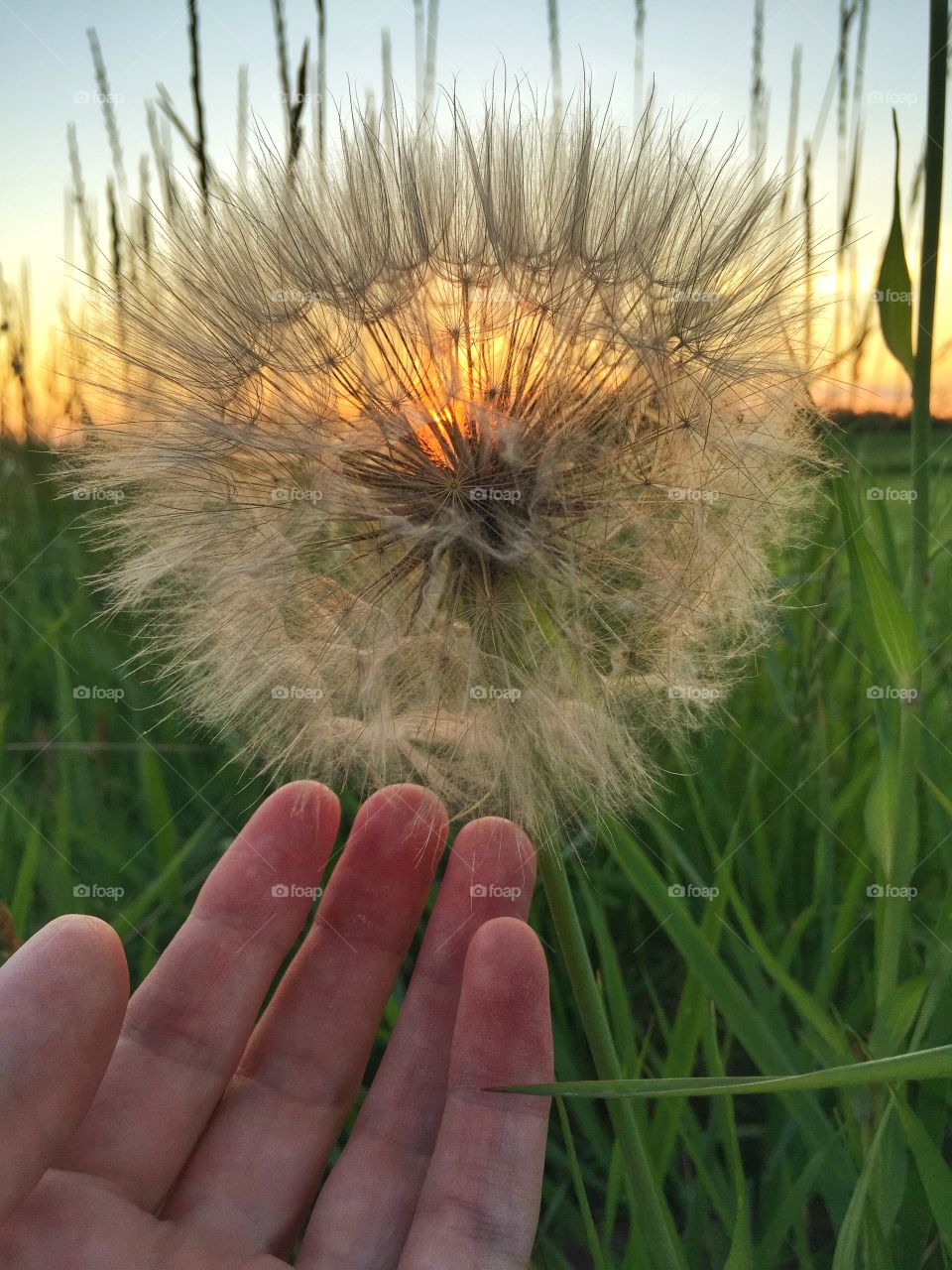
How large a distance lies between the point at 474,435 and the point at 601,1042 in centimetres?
54

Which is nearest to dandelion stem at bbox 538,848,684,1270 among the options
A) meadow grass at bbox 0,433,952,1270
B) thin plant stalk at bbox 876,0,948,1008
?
meadow grass at bbox 0,433,952,1270

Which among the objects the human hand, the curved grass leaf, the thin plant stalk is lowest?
the human hand

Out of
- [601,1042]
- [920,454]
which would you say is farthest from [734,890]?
[920,454]

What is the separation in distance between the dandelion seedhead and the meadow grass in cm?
13

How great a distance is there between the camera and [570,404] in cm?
74

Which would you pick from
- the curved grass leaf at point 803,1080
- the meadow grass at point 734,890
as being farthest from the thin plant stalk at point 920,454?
the curved grass leaf at point 803,1080

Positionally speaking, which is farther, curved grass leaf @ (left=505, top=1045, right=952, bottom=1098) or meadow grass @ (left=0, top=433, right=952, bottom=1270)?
meadow grass @ (left=0, top=433, right=952, bottom=1270)

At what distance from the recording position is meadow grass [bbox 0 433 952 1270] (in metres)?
0.83

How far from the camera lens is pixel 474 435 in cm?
74

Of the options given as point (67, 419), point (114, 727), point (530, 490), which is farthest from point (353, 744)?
point (67, 419)

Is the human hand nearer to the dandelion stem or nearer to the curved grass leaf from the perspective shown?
the dandelion stem

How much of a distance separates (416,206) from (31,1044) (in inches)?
29.6

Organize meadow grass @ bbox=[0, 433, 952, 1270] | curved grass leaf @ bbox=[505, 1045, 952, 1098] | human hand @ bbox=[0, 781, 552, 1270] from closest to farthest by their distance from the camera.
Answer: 1. curved grass leaf @ bbox=[505, 1045, 952, 1098]
2. human hand @ bbox=[0, 781, 552, 1270]
3. meadow grass @ bbox=[0, 433, 952, 1270]

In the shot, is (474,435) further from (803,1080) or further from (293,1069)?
(293,1069)
